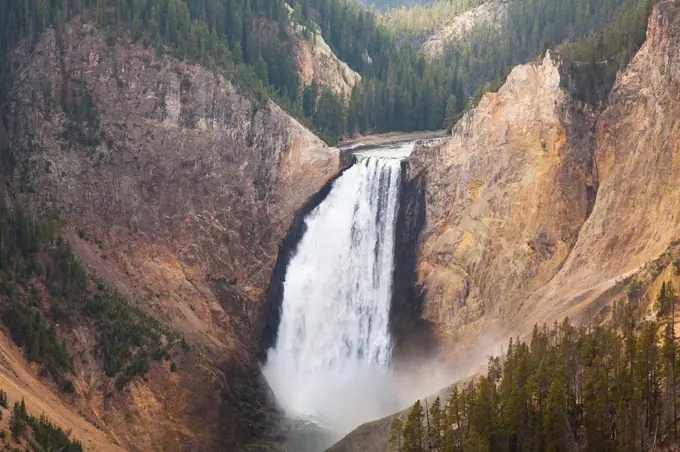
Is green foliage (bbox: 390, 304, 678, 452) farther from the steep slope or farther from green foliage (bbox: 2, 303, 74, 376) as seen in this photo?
green foliage (bbox: 2, 303, 74, 376)

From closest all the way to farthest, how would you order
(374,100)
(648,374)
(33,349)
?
(648,374) < (33,349) < (374,100)

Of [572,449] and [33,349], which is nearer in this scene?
[572,449]

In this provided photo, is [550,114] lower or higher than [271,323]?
higher

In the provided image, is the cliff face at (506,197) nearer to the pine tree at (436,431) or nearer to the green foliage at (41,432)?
the pine tree at (436,431)

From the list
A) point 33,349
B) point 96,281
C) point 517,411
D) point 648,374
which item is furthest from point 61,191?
point 648,374

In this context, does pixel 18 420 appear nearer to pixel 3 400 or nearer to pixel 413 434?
pixel 3 400

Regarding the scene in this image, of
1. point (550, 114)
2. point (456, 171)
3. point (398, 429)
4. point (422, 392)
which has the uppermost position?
point (550, 114)

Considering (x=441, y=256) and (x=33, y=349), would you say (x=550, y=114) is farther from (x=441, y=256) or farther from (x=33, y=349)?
(x=33, y=349)
